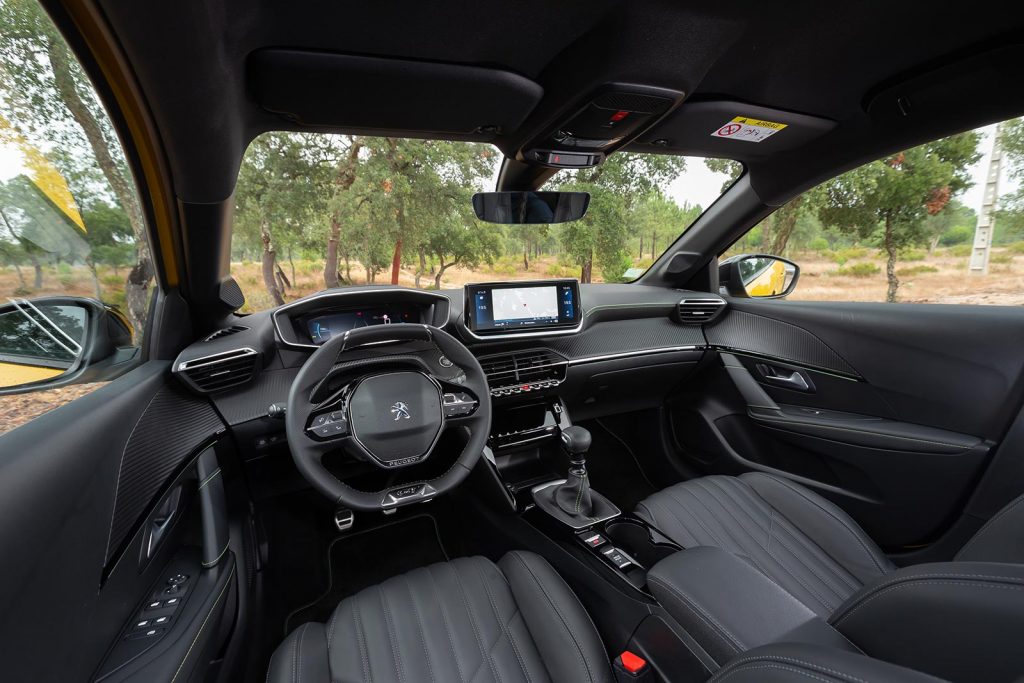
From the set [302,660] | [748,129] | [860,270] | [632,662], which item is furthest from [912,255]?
[302,660]

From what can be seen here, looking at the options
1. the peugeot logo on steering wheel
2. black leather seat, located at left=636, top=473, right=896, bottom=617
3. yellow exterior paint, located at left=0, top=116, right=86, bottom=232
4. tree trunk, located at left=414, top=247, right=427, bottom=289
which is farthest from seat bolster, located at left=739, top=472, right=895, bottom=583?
yellow exterior paint, located at left=0, top=116, right=86, bottom=232

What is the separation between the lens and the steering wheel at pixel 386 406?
146 centimetres

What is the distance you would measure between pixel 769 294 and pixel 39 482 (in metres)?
3.28

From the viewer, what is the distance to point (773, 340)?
254 centimetres

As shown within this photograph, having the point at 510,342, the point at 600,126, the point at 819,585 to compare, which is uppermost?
the point at 600,126

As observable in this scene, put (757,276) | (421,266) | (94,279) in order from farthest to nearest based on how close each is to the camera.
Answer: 1. (757,276)
2. (421,266)
3. (94,279)

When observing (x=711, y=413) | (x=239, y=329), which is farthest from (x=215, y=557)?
(x=711, y=413)

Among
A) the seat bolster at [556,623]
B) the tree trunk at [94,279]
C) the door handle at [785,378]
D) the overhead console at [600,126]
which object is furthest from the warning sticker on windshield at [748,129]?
the tree trunk at [94,279]

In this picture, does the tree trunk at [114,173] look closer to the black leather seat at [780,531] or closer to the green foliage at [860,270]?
the black leather seat at [780,531]

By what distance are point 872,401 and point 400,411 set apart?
218 centimetres

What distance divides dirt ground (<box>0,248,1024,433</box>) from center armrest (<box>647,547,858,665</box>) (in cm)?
154

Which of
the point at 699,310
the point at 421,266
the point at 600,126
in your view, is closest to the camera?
the point at 600,126

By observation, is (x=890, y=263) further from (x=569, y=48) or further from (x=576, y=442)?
(x=569, y=48)

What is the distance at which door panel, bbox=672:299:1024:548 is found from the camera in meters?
1.79
